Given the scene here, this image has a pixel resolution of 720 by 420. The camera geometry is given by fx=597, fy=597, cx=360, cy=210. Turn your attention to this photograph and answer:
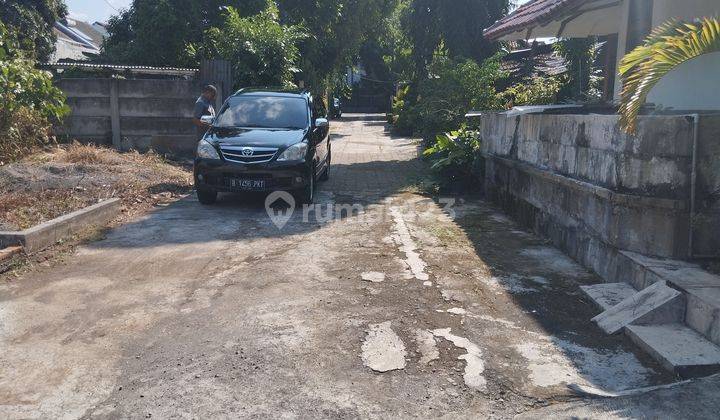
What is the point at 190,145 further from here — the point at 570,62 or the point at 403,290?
the point at 570,62

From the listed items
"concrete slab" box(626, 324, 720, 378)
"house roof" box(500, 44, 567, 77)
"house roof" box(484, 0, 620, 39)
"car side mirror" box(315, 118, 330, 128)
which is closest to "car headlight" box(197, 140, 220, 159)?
"car side mirror" box(315, 118, 330, 128)

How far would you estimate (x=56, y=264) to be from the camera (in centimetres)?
575

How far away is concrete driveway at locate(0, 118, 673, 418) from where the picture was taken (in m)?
3.32

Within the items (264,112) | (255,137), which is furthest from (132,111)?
(255,137)

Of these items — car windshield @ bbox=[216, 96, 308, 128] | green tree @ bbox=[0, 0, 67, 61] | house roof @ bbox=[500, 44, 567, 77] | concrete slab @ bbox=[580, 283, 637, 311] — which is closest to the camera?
concrete slab @ bbox=[580, 283, 637, 311]

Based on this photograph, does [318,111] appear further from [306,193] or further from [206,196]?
[206,196]

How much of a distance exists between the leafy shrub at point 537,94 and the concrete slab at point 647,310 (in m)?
9.91

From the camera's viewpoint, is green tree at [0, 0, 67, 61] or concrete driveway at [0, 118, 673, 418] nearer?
concrete driveway at [0, 118, 673, 418]

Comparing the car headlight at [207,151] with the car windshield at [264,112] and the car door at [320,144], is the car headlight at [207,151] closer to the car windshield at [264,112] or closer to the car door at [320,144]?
the car windshield at [264,112]

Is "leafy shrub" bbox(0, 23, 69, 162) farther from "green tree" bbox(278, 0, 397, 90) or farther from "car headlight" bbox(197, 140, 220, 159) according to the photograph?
"green tree" bbox(278, 0, 397, 90)

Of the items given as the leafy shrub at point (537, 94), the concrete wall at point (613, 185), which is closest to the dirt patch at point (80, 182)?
the concrete wall at point (613, 185)

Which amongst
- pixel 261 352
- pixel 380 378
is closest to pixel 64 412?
pixel 261 352

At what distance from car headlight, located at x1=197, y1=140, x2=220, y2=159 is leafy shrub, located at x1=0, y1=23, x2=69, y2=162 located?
3.36m

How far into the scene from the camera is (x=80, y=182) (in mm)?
8820
